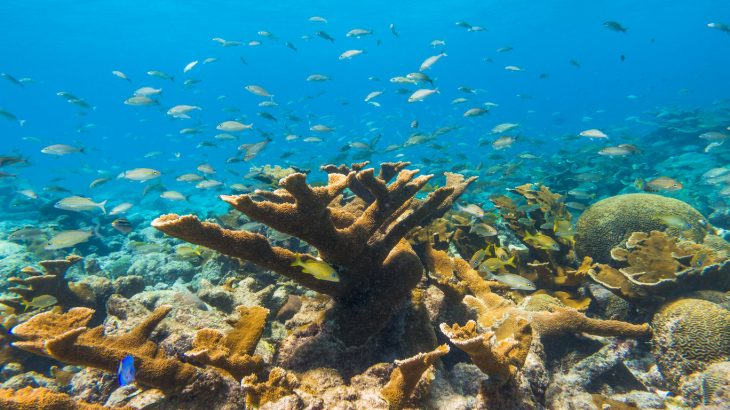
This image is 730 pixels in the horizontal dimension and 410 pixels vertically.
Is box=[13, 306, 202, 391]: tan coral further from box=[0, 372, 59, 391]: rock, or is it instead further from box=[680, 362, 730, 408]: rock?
box=[680, 362, 730, 408]: rock

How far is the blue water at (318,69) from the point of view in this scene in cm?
5816

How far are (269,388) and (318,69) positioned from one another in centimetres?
13628

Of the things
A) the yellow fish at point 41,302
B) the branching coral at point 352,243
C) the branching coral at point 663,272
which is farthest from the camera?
the yellow fish at point 41,302

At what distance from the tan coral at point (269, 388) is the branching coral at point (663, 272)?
4.00 metres

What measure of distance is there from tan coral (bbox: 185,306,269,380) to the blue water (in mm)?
16552

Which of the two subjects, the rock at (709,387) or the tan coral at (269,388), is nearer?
the tan coral at (269,388)

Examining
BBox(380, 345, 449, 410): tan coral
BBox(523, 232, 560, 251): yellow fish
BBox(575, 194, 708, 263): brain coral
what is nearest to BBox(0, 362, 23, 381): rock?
BBox(380, 345, 449, 410): tan coral

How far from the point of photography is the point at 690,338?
12.1 feet

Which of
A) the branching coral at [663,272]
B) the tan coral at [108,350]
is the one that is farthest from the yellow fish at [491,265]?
the tan coral at [108,350]

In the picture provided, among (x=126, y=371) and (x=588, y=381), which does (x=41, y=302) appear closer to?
(x=126, y=371)

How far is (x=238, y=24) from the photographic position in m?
76.3

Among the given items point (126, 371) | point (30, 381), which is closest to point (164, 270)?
point (30, 381)

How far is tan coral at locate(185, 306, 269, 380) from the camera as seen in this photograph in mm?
2334

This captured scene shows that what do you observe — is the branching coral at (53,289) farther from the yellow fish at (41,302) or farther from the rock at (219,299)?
the rock at (219,299)
